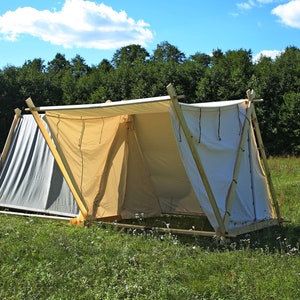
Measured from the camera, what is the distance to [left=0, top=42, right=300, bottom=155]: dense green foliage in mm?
20422

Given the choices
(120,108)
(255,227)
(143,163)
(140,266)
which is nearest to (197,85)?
(143,163)

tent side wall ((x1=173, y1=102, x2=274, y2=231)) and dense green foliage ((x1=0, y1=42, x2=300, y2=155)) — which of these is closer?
tent side wall ((x1=173, y1=102, x2=274, y2=231))

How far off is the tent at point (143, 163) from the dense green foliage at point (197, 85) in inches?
487

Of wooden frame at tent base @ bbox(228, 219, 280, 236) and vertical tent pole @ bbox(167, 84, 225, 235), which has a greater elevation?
vertical tent pole @ bbox(167, 84, 225, 235)

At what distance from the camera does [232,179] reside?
691 cm

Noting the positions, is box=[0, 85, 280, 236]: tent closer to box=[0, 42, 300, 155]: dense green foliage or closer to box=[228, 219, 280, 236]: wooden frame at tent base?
box=[228, 219, 280, 236]: wooden frame at tent base

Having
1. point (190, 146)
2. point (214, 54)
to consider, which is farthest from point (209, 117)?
point (214, 54)

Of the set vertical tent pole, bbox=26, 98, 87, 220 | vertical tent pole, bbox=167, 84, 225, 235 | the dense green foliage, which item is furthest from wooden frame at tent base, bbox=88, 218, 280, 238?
the dense green foliage

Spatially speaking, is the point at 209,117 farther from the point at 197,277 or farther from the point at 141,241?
the point at 197,277

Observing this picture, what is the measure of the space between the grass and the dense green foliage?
539 inches

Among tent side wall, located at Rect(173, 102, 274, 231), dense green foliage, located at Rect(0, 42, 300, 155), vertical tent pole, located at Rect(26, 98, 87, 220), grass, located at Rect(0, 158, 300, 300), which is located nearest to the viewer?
grass, located at Rect(0, 158, 300, 300)

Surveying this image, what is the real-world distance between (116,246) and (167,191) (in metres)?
3.16

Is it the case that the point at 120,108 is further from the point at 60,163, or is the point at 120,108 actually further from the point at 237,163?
the point at 237,163

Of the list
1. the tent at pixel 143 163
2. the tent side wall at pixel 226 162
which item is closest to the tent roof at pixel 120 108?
the tent at pixel 143 163
